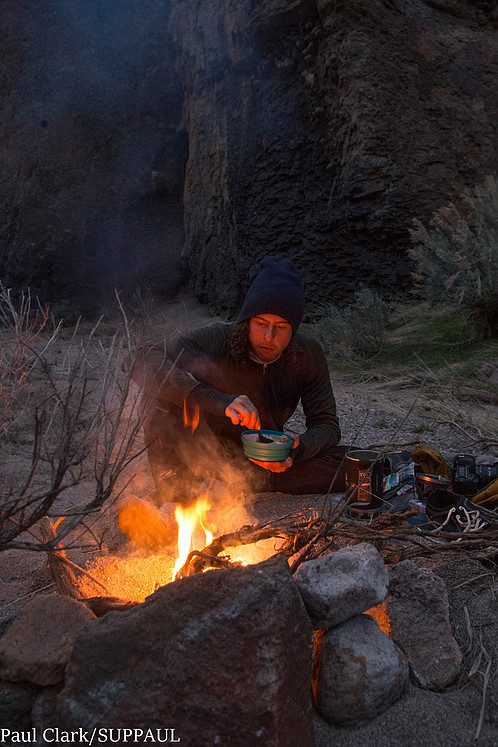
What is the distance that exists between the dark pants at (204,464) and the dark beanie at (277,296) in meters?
0.70

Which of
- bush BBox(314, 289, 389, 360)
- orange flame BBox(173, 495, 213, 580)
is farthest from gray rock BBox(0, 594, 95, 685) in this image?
bush BBox(314, 289, 389, 360)

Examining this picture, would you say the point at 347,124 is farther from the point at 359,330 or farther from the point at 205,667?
the point at 205,667

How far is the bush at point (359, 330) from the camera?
254 inches

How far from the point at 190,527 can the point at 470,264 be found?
4830 mm

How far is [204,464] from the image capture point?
3.01 meters

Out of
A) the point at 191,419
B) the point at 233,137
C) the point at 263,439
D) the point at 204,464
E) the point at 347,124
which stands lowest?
the point at 204,464

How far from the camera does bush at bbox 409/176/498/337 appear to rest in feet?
18.8

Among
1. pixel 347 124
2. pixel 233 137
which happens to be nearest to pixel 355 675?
pixel 347 124

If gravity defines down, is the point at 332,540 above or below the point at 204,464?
above

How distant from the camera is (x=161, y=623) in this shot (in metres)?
1.30

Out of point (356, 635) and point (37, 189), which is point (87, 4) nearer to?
point (37, 189)

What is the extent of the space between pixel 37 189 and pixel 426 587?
36.1 ft

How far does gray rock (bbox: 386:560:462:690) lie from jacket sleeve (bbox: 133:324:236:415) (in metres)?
1.13

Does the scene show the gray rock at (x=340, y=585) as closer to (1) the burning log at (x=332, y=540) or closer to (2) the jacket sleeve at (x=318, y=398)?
(1) the burning log at (x=332, y=540)
